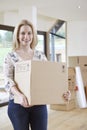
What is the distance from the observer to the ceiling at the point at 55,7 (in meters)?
4.90

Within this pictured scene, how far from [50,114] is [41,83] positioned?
3.51 m

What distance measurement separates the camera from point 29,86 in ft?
4.75

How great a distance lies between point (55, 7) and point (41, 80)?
4.13 m

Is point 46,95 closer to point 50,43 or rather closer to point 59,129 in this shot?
point 59,129

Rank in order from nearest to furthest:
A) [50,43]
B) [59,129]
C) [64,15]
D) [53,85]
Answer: [53,85] → [59,129] → [64,15] → [50,43]

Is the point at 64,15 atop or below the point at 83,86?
atop

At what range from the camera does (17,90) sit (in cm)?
154

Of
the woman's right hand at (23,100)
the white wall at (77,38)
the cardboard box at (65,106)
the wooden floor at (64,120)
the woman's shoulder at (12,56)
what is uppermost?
the white wall at (77,38)

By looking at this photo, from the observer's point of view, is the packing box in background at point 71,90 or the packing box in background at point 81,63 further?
the packing box in background at point 81,63

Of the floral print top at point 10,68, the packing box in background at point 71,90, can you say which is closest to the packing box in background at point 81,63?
the packing box in background at point 71,90

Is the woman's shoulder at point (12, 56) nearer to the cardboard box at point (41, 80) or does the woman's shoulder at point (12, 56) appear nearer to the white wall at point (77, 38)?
the cardboard box at point (41, 80)

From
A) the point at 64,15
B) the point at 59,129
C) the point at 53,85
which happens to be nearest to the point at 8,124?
the point at 59,129

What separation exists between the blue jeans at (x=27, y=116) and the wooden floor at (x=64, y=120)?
2311 millimetres

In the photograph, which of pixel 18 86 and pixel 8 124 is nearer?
pixel 18 86
